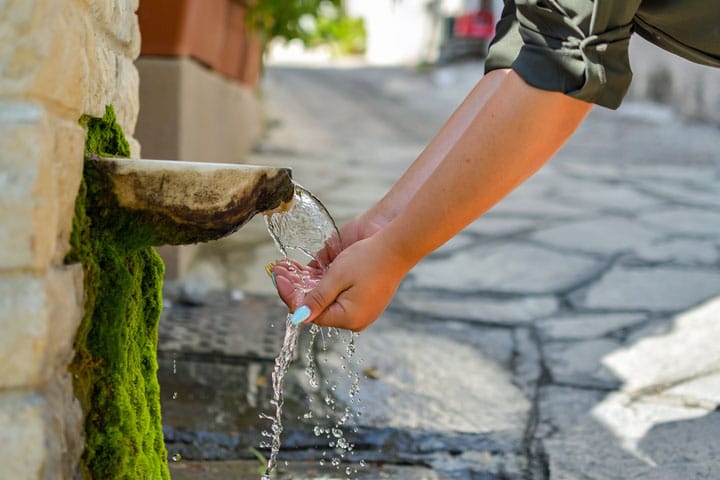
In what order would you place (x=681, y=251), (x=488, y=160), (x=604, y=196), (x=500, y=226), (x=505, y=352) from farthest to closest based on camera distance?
(x=604, y=196) < (x=500, y=226) < (x=681, y=251) < (x=505, y=352) < (x=488, y=160)

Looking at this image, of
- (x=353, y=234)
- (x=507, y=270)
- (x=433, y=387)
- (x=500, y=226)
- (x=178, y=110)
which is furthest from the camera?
(x=500, y=226)

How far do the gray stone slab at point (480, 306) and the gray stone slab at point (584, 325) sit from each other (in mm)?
94

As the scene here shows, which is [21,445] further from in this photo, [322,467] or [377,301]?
[322,467]

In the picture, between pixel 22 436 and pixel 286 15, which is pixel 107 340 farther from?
pixel 286 15

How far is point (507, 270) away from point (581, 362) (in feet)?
3.58

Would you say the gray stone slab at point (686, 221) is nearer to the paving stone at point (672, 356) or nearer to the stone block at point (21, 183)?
the paving stone at point (672, 356)

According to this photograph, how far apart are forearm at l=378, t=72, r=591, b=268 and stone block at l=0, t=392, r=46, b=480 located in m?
0.58

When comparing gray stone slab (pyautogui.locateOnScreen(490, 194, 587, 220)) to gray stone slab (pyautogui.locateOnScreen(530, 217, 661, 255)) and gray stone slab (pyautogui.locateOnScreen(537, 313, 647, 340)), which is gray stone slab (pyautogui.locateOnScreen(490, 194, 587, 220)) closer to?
gray stone slab (pyautogui.locateOnScreen(530, 217, 661, 255))

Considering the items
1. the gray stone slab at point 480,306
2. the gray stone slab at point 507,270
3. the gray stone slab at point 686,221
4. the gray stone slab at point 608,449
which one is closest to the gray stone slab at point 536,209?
the gray stone slab at point 686,221

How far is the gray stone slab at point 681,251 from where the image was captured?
11.0 ft

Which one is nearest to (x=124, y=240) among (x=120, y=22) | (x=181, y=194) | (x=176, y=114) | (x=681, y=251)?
(x=181, y=194)

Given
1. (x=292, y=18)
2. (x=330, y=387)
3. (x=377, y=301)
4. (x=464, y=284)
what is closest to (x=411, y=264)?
(x=377, y=301)

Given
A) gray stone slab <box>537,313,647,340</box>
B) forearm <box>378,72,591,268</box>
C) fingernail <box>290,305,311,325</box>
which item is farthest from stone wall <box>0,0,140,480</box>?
gray stone slab <box>537,313,647,340</box>

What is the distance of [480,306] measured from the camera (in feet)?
9.68
